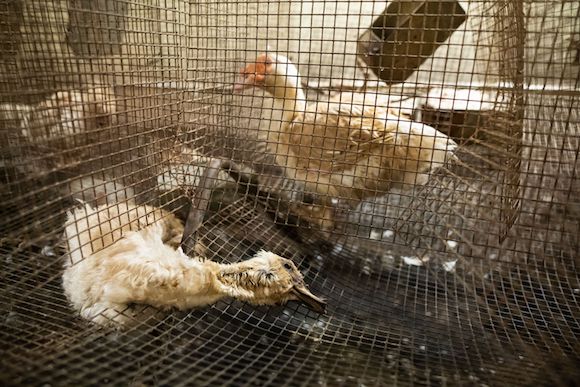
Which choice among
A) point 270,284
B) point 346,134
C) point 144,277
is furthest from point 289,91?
point 144,277

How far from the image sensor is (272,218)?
2600 millimetres

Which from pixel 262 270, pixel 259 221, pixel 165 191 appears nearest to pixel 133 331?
pixel 262 270

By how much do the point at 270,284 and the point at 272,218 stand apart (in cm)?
80

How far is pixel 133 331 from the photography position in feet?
5.02

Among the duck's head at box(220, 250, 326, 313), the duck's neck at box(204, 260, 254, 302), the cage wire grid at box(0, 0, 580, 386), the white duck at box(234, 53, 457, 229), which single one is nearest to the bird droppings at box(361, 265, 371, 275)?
the cage wire grid at box(0, 0, 580, 386)

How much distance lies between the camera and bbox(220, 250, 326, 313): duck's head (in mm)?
1842

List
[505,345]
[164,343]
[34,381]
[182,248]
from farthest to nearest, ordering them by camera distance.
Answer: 1. [182,248]
2. [505,345]
3. [164,343]
4. [34,381]

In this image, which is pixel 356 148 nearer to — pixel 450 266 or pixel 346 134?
pixel 346 134

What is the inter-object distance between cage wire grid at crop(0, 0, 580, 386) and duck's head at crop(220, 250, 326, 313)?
0.07 m

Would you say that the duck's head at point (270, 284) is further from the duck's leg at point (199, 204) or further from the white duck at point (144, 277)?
the duck's leg at point (199, 204)

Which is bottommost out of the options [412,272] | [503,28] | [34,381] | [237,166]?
[412,272]

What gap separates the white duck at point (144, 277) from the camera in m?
1.70

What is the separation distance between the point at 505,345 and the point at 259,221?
4.75 feet

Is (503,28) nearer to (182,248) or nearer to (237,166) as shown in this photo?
(237,166)
